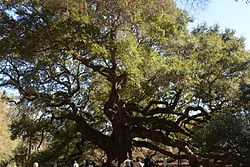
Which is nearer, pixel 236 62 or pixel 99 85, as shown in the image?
pixel 236 62

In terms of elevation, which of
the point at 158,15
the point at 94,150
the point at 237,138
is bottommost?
the point at 237,138

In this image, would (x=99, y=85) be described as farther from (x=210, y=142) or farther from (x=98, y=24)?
(x=210, y=142)

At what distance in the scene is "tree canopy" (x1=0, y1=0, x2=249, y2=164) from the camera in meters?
10.8

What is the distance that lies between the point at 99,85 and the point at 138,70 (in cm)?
449

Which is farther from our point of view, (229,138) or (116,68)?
(116,68)

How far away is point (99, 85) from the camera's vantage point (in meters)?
15.7

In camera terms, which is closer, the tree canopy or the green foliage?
the green foliage

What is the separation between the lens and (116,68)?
12508 mm

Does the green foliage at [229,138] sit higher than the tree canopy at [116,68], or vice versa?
the tree canopy at [116,68]

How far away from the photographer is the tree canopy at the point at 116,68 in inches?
427

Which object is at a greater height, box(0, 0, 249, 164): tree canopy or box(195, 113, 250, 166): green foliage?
box(0, 0, 249, 164): tree canopy

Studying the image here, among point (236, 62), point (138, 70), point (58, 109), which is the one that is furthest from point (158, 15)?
point (58, 109)

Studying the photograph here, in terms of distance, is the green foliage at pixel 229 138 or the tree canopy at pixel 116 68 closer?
the green foliage at pixel 229 138

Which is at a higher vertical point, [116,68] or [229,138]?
[116,68]
